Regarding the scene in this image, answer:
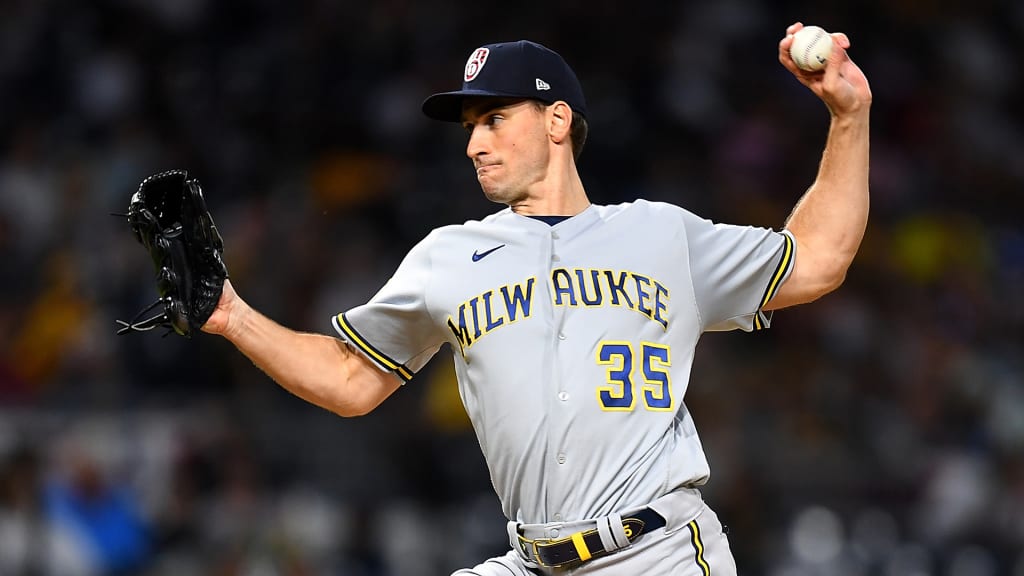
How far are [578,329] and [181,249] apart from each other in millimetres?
1003

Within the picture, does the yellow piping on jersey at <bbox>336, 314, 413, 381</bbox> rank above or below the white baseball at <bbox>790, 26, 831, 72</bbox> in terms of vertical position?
below

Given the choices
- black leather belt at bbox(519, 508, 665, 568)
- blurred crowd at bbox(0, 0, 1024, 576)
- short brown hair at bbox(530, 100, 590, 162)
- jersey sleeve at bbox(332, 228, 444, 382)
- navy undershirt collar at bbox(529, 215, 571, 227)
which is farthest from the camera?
blurred crowd at bbox(0, 0, 1024, 576)

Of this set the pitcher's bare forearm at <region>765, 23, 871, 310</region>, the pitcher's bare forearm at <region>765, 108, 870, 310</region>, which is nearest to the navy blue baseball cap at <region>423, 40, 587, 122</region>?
the pitcher's bare forearm at <region>765, 23, 871, 310</region>

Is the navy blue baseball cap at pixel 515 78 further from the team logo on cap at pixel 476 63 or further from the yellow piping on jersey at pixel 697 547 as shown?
the yellow piping on jersey at pixel 697 547

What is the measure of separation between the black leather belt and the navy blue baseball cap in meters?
1.12

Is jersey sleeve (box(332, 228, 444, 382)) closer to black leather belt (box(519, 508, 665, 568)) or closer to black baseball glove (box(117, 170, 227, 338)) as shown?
black baseball glove (box(117, 170, 227, 338))

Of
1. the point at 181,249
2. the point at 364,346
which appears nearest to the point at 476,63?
the point at 364,346

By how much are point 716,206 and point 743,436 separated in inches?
77.9

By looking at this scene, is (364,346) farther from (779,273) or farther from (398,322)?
(779,273)

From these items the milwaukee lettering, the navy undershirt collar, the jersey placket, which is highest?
the navy undershirt collar

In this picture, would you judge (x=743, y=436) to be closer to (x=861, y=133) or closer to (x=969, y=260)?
(x=969, y=260)

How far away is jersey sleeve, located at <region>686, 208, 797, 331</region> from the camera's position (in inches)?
142

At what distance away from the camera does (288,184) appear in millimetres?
8773

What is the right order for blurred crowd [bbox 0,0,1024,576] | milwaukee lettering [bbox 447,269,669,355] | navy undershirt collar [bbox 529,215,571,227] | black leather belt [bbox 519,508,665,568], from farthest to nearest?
blurred crowd [bbox 0,0,1024,576]
navy undershirt collar [bbox 529,215,571,227]
milwaukee lettering [bbox 447,269,669,355]
black leather belt [bbox 519,508,665,568]
